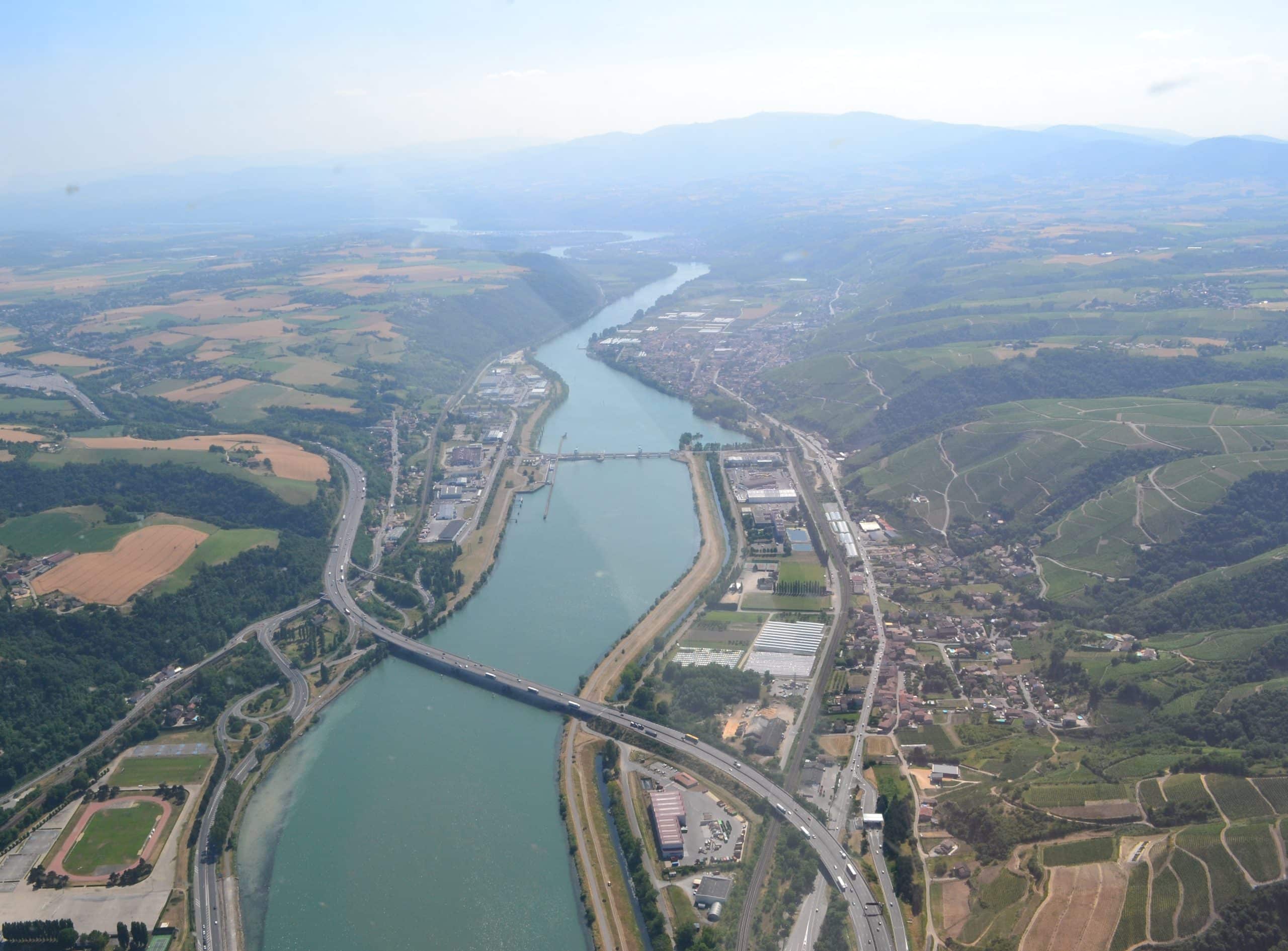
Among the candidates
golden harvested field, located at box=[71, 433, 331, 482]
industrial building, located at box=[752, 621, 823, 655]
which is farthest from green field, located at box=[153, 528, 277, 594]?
industrial building, located at box=[752, 621, 823, 655]

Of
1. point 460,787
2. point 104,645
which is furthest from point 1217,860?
point 104,645

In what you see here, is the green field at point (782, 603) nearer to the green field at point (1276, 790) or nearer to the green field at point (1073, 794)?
the green field at point (1073, 794)

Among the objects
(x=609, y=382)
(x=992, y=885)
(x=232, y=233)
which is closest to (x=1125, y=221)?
(x=609, y=382)

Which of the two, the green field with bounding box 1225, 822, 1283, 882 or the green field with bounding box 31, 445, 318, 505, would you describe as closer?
the green field with bounding box 1225, 822, 1283, 882

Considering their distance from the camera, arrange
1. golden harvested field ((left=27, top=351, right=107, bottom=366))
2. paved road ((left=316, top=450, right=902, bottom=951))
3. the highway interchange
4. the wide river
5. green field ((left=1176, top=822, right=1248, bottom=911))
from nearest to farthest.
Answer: green field ((left=1176, top=822, right=1248, bottom=911)), the highway interchange, paved road ((left=316, top=450, right=902, bottom=951)), the wide river, golden harvested field ((left=27, top=351, right=107, bottom=366))

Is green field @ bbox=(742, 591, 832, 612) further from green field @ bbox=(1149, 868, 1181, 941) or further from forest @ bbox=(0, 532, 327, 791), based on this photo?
forest @ bbox=(0, 532, 327, 791)

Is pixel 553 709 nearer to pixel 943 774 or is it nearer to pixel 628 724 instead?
pixel 628 724

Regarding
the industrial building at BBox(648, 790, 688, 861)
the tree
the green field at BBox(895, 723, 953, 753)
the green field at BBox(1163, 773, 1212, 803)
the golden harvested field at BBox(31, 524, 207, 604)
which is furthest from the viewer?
the golden harvested field at BBox(31, 524, 207, 604)
